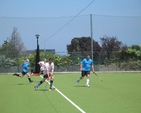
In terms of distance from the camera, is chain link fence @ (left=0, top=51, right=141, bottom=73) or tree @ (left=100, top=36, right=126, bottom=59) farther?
tree @ (left=100, top=36, right=126, bottom=59)

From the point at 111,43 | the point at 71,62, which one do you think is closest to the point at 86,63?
the point at 71,62

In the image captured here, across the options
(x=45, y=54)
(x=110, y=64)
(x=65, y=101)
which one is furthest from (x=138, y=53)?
(x=65, y=101)

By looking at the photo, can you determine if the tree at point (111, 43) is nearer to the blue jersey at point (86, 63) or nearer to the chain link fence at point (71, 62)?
the chain link fence at point (71, 62)

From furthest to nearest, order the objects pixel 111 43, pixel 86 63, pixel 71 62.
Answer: pixel 111 43 < pixel 71 62 < pixel 86 63

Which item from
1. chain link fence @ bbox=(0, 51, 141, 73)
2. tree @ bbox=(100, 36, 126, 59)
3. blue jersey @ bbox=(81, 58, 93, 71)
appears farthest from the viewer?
tree @ bbox=(100, 36, 126, 59)

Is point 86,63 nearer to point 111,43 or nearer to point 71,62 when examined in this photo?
point 71,62

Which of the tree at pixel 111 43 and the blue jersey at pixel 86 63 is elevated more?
the tree at pixel 111 43

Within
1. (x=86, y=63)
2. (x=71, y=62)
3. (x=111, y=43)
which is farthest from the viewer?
(x=111, y=43)

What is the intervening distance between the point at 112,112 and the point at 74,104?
2.09m

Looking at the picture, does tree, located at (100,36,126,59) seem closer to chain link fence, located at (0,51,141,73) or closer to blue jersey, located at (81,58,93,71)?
chain link fence, located at (0,51,141,73)

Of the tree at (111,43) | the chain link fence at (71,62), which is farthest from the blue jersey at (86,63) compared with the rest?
the tree at (111,43)

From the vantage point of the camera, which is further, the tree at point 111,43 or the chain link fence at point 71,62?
the tree at point 111,43

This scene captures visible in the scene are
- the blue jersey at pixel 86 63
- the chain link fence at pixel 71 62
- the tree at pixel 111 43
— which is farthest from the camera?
the tree at pixel 111 43

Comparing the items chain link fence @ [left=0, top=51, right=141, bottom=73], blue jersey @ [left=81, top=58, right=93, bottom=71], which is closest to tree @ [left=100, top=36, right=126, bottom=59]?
chain link fence @ [left=0, top=51, right=141, bottom=73]
